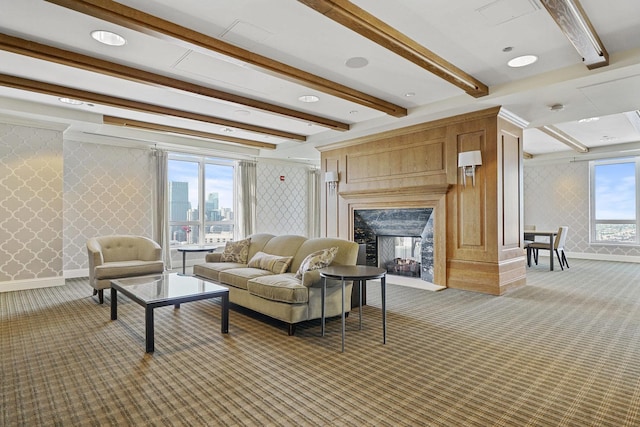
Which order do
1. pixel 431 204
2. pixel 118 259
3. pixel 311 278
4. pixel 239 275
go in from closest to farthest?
pixel 311 278 < pixel 239 275 < pixel 118 259 < pixel 431 204

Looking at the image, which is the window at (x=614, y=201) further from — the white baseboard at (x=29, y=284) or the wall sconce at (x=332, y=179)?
the white baseboard at (x=29, y=284)

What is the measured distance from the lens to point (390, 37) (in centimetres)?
301

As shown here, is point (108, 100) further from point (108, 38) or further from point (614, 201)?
point (614, 201)

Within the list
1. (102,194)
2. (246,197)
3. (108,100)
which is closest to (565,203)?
(246,197)

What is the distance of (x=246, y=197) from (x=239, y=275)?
15.5 feet

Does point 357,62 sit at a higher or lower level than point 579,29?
higher

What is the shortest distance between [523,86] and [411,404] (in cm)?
398

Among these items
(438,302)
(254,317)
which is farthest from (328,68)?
(438,302)

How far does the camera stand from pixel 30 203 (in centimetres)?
551

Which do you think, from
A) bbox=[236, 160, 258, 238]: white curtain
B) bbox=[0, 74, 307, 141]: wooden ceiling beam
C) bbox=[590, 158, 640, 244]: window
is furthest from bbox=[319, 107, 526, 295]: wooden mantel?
bbox=[590, 158, 640, 244]: window

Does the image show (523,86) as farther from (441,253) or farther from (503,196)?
(441,253)

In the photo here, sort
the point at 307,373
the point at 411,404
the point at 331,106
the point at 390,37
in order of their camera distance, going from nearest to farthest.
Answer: the point at 411,404, the point at 307,373, the point at 390,37, the point at 331,106

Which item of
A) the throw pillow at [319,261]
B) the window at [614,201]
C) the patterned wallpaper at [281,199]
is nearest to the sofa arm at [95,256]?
the throw pillow at [319,261]

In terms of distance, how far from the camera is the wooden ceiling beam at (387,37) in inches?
101
